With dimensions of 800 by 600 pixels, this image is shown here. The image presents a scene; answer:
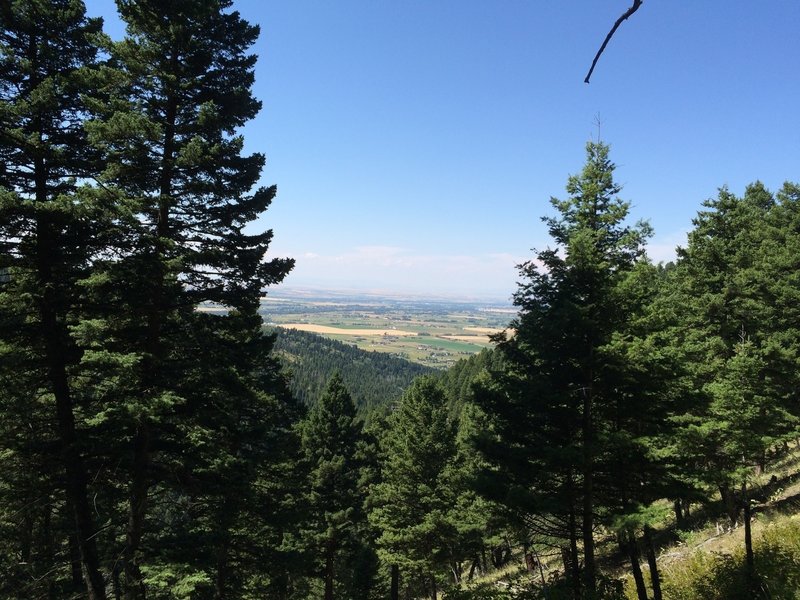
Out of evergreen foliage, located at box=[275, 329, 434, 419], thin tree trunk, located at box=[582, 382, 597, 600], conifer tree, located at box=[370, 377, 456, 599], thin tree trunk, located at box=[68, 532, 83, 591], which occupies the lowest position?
evergreen foliage, located at box=[275, 329, 434, 419]

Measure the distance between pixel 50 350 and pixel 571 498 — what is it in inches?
421

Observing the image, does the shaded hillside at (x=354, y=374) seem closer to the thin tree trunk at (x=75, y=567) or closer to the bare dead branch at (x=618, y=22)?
the thin tree trunk at (x=75, y=567)

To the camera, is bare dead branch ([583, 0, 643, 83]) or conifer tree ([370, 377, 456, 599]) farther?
conifer tree ([370, 377, 456, 599])

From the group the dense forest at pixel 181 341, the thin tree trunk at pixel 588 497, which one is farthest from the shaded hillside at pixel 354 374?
the thin tree trunk at pixel 588 497

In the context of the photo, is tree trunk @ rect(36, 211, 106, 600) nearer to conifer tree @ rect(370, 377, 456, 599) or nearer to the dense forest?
the dense forest

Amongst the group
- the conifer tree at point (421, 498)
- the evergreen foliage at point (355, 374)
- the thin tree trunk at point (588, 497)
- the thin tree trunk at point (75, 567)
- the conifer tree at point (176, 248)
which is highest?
the conifer tree at point (176, 248)

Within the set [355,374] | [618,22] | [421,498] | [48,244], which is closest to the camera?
[618,22]

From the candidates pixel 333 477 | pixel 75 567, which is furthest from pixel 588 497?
pixel 333 477

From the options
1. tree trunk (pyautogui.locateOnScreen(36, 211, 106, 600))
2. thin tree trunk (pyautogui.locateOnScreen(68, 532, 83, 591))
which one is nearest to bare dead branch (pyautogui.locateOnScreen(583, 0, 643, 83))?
tree trunk (pyautogui.locateOnScreen(36, 211, 106, 600))

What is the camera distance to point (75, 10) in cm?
852

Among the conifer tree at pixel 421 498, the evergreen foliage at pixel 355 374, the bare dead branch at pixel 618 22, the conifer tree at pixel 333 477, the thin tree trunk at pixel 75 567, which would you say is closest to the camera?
the bare dead branch at pixel 618 22

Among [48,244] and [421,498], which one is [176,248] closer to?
[48,244]

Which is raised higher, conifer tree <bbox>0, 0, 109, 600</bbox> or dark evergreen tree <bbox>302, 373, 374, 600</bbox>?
conifer tree <bbox>0, 0, 109, 600</bbox>

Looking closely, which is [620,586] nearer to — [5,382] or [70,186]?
[5,382]
